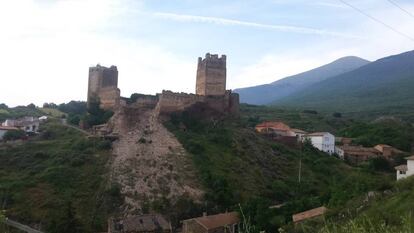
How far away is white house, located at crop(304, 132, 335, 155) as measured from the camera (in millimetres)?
54844

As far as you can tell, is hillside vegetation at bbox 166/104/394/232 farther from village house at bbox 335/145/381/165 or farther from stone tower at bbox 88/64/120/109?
stone tower at bbox 88/64/120/109

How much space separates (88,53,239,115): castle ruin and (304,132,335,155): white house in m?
11.7

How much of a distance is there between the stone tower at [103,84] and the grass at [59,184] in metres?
5.91

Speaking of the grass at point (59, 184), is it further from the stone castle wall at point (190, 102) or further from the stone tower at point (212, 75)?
Answer: the stone tower at point (212, 75)

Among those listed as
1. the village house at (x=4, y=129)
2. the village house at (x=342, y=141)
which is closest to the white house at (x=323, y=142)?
the village house at (x=342, y=141)

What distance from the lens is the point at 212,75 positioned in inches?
1870

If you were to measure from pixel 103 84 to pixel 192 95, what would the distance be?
34.4 ft

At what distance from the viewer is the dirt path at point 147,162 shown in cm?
3550

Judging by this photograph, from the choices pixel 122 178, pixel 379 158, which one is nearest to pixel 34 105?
pixel 122 178

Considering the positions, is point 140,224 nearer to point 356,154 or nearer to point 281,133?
point 281,133

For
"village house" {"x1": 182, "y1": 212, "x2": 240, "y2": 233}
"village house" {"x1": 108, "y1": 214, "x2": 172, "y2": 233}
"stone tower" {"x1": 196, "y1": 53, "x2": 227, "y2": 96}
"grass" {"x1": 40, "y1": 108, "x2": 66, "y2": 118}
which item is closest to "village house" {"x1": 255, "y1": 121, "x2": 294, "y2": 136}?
"stone tower" {"x1": 196, "y1": 53, "x2": 227, "y2": 96}

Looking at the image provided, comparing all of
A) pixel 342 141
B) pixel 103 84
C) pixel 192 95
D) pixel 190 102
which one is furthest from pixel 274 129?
pixel 103 84

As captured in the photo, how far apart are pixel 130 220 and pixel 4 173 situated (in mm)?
12904

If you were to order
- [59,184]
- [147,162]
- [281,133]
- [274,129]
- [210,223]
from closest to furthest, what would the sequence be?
[210,223]
[59,184]
[147,162]
[281,133]
[274,129]
